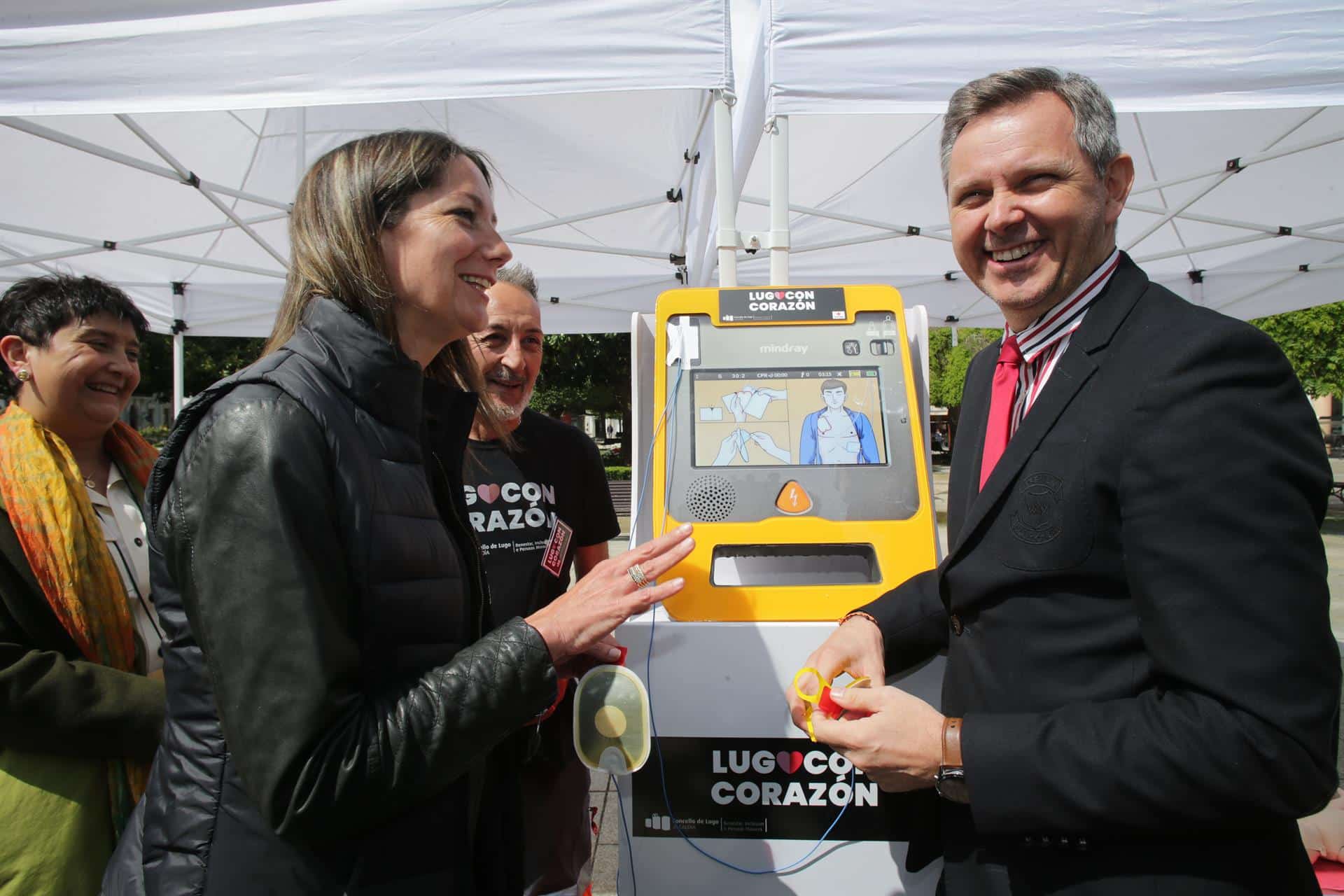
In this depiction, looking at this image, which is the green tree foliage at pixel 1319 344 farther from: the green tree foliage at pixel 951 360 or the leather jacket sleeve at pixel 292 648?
the leather jacket sleeve at pixel 292 648

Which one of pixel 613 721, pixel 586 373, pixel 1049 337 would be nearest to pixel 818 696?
pixel 613 721

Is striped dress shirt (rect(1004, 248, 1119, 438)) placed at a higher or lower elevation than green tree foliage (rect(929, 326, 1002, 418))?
lower

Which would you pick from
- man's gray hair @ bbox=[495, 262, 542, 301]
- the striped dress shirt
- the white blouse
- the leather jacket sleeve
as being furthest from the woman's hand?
man's gray hair @ bbox=[495, 262, 542, 301]

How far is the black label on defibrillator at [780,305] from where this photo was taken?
1.84 metres

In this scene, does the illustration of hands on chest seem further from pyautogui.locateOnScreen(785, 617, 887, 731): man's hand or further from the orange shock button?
pyautogui.locateOnScreen(785, 617, 887, 731): man's hand

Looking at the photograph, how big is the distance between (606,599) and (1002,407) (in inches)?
27.8

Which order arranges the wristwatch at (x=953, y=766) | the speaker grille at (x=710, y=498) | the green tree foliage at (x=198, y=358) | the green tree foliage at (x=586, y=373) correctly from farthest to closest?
1. the green tree foliage at (x=198, y=358)
2. the green tree foliage at (x=586, y=373)
3. the speaker grille at (x=710, y=498)
4. the wristwatch at (x=953, y=766)

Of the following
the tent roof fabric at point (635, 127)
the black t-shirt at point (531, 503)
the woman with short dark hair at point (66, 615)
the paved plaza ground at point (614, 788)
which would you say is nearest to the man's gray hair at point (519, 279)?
the black t-shirt at point (531, 503)

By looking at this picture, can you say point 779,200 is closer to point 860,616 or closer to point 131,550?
point 860,616

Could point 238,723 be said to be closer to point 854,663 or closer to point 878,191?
point 854,663

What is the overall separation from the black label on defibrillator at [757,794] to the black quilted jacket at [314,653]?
459 millimetres

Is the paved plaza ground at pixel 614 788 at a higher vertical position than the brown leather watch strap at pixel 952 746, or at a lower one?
lower

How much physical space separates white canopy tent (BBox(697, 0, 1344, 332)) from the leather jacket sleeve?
5.17ft

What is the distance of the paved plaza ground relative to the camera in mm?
2824
